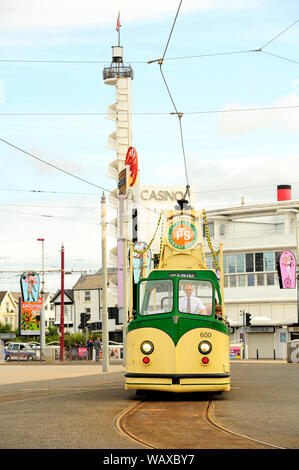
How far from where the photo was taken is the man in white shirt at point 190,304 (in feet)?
53.8

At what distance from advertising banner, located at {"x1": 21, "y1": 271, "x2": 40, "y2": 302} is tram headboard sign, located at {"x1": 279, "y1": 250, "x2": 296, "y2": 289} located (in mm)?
19240

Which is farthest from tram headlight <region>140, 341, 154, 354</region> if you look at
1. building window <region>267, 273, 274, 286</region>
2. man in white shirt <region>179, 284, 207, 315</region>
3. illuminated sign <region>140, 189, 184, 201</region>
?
illuminated sign <region>140, 189, 184, 201</region>

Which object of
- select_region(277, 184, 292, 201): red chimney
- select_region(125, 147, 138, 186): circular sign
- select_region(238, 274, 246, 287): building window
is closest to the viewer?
select_region(125, 147, 138, 186): circular sign

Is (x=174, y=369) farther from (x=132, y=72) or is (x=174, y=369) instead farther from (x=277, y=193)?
(x=132, y=72)

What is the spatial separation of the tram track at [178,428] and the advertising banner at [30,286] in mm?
52592

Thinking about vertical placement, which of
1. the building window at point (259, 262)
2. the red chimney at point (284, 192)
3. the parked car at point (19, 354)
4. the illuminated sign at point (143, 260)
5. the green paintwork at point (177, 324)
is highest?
the red chimney at point (284, 192)

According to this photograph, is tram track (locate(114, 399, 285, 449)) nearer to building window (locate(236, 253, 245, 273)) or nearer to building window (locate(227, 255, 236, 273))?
building window (locate(236, 253, 245, 273))

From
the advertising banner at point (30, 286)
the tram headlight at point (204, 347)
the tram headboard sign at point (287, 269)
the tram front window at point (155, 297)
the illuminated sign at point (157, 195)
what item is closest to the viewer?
the tram headlight at point (204, 347)

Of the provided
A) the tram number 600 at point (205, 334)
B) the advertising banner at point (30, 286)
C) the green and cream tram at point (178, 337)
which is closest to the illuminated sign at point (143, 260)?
the green and cream tram at point (178, 337)

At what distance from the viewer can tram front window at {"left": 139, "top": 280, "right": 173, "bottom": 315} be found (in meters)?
16.5

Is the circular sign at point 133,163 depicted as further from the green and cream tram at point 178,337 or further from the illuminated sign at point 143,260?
the green and cream tram at point 178,337

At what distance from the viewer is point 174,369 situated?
15875 millimetres
